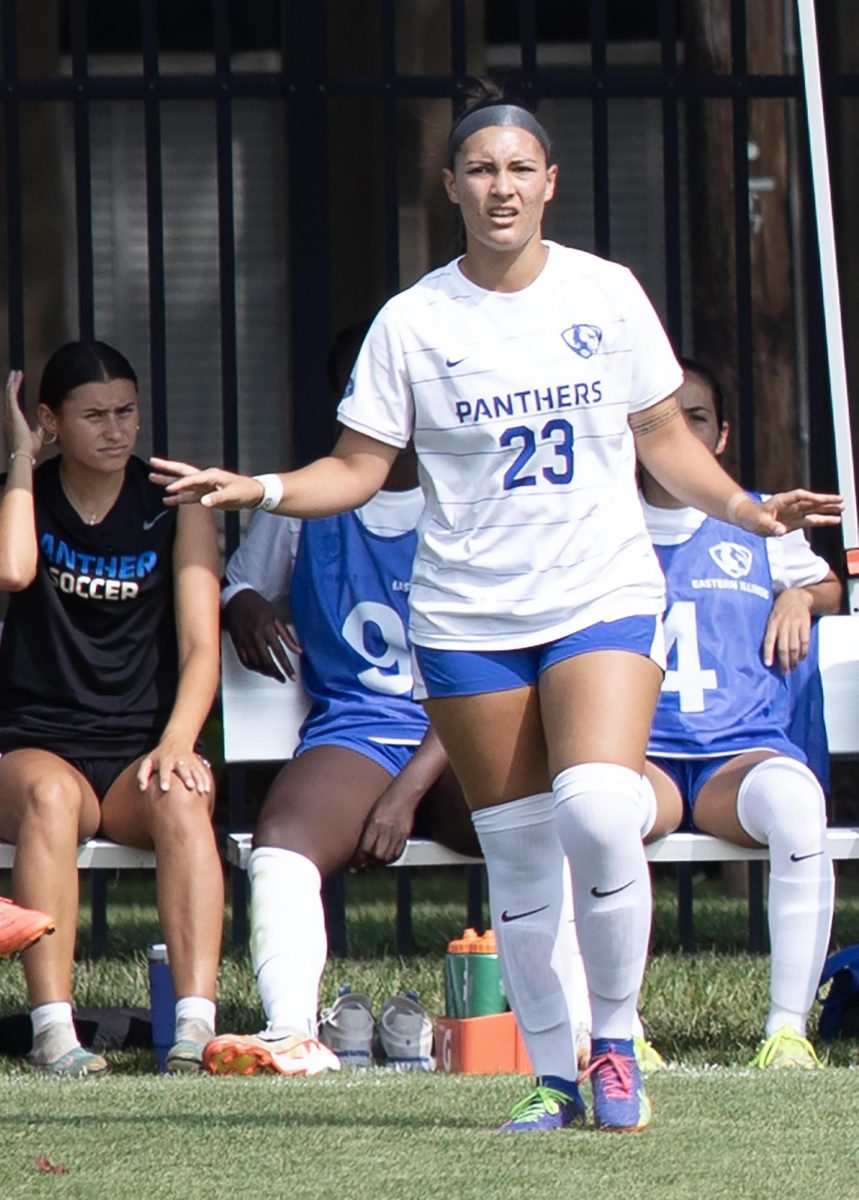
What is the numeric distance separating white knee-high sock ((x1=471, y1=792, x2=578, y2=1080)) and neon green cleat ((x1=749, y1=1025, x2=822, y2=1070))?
3.11 ft

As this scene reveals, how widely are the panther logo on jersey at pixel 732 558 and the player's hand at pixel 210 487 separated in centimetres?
179

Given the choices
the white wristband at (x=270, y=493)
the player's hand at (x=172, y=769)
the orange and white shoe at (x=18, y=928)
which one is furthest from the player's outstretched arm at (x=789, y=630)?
the orange and white shoe at (x=18, y=928)

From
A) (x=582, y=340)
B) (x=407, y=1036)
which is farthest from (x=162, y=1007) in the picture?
(x=582, y=340)

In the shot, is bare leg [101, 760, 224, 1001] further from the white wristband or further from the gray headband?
the gray headband

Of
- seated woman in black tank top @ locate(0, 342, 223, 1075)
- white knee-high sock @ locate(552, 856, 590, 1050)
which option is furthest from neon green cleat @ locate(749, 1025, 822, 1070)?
seated woman in black tank top @ locate(0, 342, 223, 1075)

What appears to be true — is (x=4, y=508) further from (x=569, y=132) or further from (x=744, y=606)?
(x=569, y=132)

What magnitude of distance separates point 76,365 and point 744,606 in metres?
1.58

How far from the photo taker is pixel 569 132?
10625 millimetres

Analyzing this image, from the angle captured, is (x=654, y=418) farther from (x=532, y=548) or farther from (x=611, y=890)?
(x=611, y=890)

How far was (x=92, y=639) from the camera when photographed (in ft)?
18.5

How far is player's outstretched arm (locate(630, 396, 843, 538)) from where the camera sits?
432 centimetres

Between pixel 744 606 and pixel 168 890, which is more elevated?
pixel 744 606

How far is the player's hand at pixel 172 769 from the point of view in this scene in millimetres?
5383

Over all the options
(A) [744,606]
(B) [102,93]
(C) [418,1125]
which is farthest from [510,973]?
(B) [102,93]
